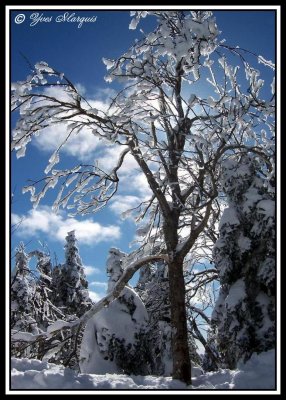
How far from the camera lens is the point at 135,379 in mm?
7484

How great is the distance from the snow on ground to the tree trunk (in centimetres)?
32

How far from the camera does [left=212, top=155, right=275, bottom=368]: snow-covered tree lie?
323 inches

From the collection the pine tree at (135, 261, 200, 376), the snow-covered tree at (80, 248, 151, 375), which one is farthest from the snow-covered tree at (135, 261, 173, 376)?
the snow-covered tree at (80, 248, 151, 375)

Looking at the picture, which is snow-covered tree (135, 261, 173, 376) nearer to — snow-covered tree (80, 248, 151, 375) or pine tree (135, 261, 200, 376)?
pine tree (135, 261, 200, 376)

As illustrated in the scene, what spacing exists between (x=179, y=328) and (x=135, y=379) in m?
1.45

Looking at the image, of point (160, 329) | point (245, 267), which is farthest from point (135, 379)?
point (160, 329)

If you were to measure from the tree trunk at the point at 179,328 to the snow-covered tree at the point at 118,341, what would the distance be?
11.9 ft

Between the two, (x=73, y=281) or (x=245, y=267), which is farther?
(x=73, y=281)

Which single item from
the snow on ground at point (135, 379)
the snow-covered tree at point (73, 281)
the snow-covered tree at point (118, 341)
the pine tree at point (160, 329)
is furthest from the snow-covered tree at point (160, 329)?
the snow-covered tree at point (73, 281)

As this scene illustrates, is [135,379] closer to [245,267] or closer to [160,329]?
[245,267]

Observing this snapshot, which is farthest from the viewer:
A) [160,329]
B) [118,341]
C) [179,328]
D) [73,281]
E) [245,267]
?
[73,281]

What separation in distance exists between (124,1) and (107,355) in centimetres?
947

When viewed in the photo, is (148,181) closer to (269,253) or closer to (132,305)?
(269,253)

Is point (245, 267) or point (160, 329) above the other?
point (245, 267)
